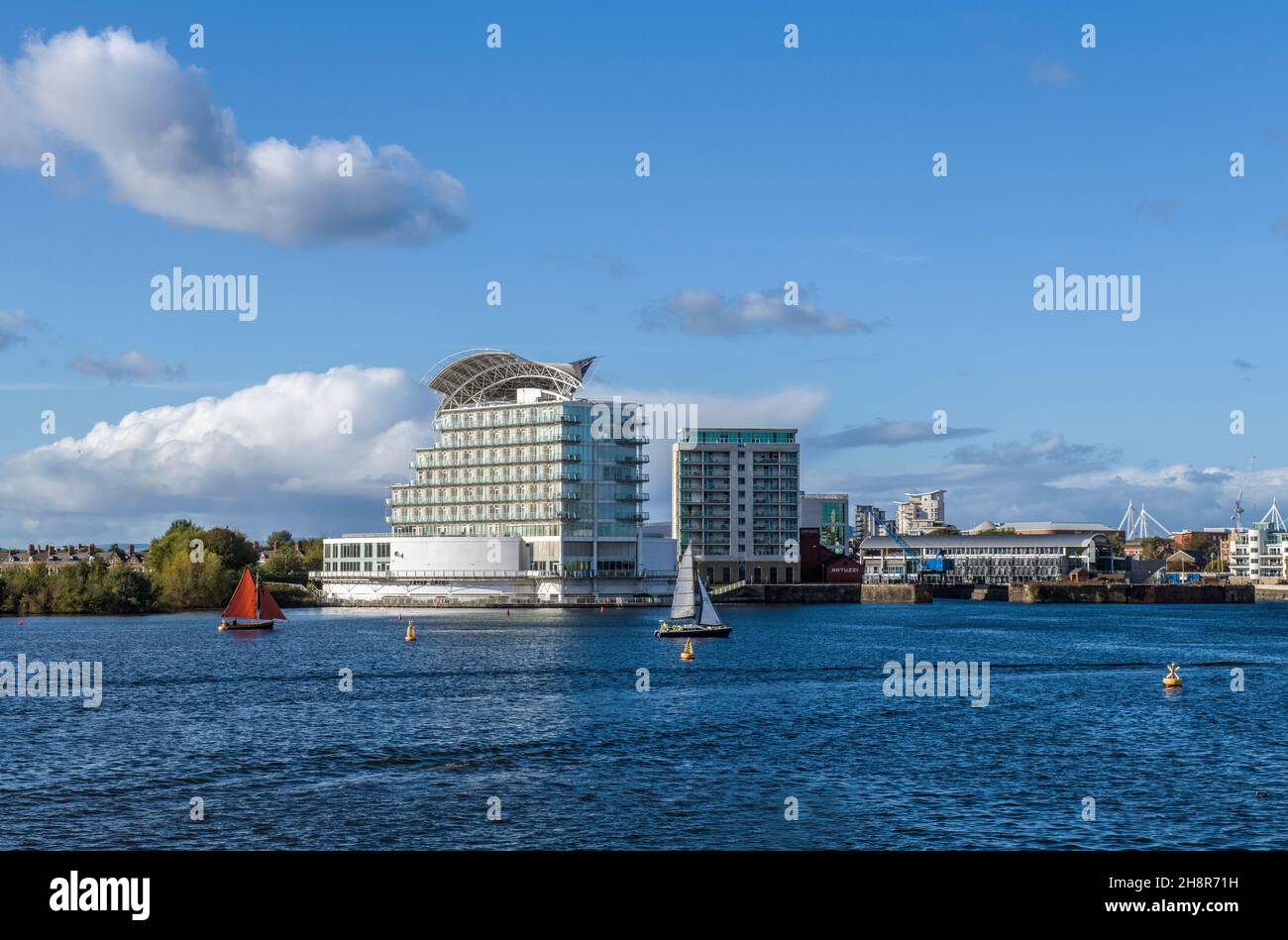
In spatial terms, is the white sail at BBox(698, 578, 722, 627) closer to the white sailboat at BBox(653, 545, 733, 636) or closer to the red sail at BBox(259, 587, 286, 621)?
the white sailboat at BBox(653, 545, 733, 636)

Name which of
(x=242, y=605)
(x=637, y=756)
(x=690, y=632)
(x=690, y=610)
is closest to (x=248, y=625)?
(x=242, y=605)

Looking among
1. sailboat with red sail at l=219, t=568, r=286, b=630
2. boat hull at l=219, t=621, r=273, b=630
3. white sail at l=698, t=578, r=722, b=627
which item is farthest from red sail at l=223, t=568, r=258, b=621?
white sail at l=698, t=578, r=722, b=627

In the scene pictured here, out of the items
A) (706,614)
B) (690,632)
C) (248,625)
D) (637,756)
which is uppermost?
(637,756)

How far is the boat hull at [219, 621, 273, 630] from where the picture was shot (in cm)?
15675

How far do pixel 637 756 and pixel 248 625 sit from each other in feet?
378

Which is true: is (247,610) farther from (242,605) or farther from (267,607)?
(267,607)

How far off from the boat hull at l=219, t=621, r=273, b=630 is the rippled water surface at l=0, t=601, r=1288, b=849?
44.9 meters

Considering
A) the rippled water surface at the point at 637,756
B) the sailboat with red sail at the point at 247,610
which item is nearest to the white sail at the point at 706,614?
the rippled water surface at the point at 637,756

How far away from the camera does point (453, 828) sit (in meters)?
39.2

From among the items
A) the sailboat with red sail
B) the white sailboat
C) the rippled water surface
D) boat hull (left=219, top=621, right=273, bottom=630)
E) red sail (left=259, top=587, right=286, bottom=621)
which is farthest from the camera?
red sail (left=259, top=587, right=286, bottom=621)

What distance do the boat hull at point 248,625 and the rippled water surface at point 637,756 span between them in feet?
147

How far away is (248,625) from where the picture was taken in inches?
6230

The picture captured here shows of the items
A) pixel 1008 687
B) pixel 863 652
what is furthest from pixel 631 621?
pixel 1008 687
